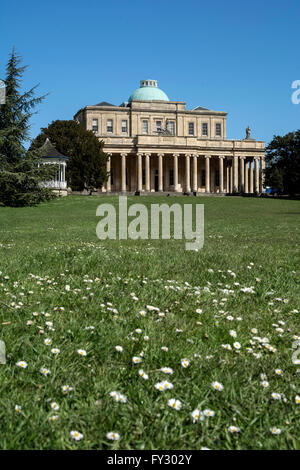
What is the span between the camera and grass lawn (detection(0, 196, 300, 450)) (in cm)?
Result: 239

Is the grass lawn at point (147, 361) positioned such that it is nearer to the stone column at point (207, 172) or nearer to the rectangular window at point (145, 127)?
the stone column at point (207, 172)

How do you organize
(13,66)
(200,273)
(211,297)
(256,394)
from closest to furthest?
(256,394)
(211,297)
(200,273)
(13,66)

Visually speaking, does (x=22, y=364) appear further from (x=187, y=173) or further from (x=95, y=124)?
(x=95, y=124)

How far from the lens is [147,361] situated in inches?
129

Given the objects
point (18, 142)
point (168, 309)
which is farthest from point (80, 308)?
point (18, 142)

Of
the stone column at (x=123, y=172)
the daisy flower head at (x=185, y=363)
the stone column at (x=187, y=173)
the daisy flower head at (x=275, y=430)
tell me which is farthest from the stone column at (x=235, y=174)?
the daisy flower head at (x=275, y=430)

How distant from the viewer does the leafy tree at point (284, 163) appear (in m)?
61.8

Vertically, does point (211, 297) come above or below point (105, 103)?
below

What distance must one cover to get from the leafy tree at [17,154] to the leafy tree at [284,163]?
3861cm

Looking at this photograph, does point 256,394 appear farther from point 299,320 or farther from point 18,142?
point 18,142

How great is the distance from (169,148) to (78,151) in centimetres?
1990

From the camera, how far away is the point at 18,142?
36688 millimetres

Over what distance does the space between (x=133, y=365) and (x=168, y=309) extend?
149cm

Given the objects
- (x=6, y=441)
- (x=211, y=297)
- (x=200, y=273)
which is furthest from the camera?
(x=200, y=273)
